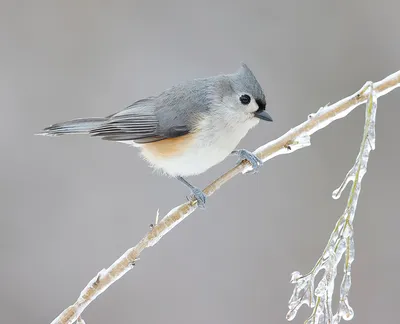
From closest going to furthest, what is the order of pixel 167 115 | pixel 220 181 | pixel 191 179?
pixel 220 181 → pixel 167 115 → pixel 191 179

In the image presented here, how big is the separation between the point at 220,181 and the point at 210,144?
556 mm

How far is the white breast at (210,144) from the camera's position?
1.93m

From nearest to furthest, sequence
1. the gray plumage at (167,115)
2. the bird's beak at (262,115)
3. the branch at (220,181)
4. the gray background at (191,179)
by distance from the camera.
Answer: the branch at (220,181) < the bird's beak at (262,115) < the gray plumage at (167,115) < the gray background at (191,179)

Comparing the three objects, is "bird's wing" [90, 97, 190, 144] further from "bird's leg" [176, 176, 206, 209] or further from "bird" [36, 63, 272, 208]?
"bird's leg" [176, 176, 206, 209]

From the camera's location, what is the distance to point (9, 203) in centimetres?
373

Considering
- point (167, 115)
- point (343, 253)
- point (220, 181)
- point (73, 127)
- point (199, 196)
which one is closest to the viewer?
point (343, 253)

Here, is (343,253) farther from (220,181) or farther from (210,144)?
(210,144)

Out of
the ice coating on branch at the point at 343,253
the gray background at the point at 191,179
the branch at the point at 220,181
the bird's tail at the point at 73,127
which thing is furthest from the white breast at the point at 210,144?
the gray background at the point at 191,179

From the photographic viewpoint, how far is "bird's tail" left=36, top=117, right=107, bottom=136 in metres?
1.90

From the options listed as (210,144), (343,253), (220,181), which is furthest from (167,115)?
(343,253)

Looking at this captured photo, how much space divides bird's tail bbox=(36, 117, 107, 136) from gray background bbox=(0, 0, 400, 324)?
1.39 m

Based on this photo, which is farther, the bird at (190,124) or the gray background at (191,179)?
the gray background at (191,179)

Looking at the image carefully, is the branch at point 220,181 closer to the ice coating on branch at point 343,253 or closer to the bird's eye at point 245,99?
the ice coating on branch at point 343,253

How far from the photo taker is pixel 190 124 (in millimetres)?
2016
